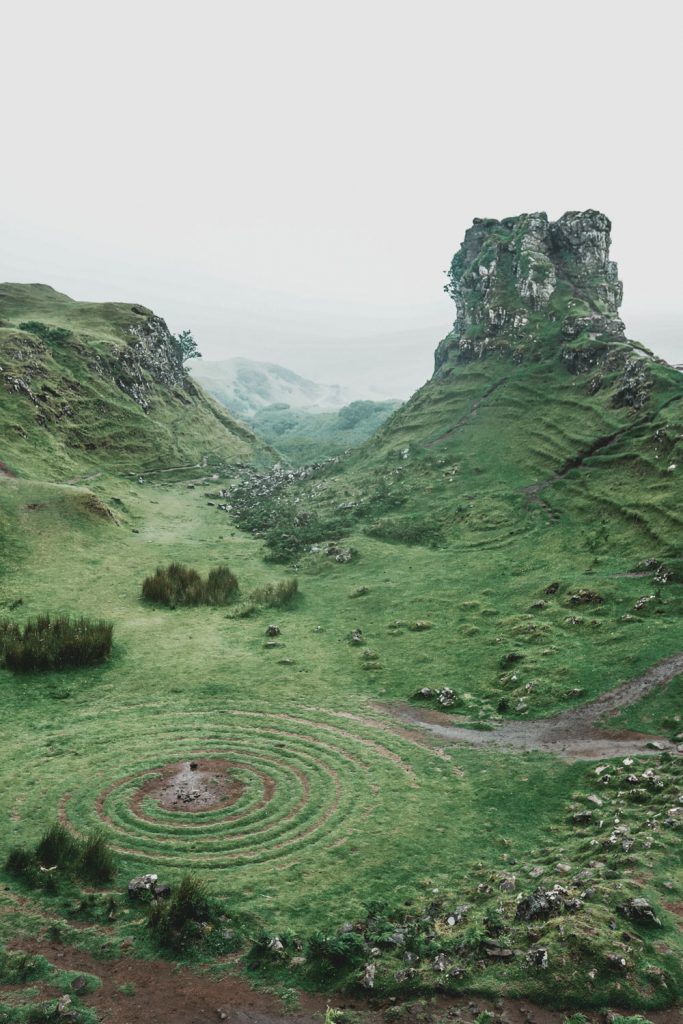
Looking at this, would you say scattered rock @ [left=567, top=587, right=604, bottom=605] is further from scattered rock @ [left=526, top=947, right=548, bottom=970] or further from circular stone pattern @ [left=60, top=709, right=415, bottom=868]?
scattered rock @ [left=526, top=947, right=548, bottom=970]

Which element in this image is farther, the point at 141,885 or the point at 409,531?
the point at 409,531

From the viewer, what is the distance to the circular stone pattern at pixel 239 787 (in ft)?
64.3

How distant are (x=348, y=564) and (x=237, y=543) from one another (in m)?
12.7

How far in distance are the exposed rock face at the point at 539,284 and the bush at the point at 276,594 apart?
178 feet

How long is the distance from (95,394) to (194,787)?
252 feet

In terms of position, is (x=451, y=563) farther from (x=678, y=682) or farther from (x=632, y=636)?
(x=678, y=682)

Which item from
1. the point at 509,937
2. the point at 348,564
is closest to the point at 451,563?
the point at 348,564

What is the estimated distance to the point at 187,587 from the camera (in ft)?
144

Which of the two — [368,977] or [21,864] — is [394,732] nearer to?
[368,977]

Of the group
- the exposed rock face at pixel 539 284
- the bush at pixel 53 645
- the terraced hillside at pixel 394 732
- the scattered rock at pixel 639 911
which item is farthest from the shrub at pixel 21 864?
the exposed rock face at pixel 539 284

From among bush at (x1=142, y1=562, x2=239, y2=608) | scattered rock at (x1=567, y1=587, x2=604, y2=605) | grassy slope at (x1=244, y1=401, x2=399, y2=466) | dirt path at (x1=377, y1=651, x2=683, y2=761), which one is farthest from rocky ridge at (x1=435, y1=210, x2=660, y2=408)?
dirt path at (x1=377, y1=651, x2=683, y2=761)

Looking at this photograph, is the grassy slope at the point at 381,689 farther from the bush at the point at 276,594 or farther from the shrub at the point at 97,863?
the bush at the point at 276,594

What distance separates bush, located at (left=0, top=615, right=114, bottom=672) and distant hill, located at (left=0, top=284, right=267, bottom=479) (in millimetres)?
35168

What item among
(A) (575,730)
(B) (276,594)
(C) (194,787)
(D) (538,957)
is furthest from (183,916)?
(B) (276,594)
